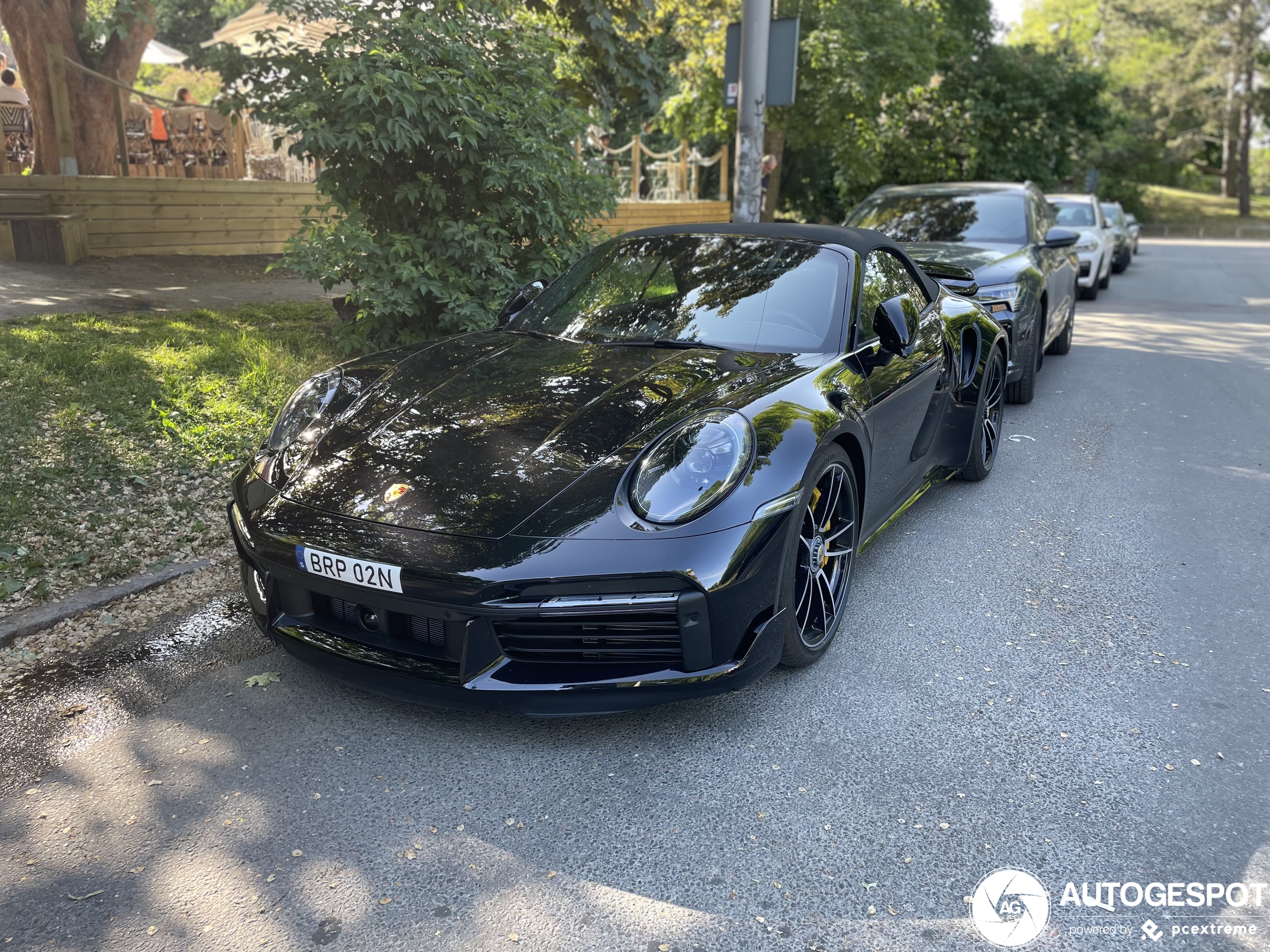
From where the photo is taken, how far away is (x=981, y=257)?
762cm

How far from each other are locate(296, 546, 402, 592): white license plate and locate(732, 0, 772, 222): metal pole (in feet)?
19.2

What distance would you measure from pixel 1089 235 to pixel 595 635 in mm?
14080

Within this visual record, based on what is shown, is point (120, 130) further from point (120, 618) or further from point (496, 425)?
point (496, 425)

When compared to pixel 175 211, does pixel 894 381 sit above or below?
below

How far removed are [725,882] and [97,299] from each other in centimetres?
778

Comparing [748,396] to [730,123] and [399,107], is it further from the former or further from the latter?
[730,123]

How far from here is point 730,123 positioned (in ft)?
67.5

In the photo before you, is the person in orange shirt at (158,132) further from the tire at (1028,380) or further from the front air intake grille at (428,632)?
the front air intake grille at (428,632)

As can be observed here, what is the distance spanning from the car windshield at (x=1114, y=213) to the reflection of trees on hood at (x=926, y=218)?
11.7 meters

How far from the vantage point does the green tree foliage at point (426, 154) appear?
6.19 metres

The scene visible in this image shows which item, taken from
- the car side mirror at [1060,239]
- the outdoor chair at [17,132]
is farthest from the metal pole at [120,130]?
the car side mirror at [1060,239]

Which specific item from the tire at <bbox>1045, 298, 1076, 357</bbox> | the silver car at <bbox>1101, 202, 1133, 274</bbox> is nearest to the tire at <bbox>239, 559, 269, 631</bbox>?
the tire at <bbox>1045, 298, 1076, 357</bbox>

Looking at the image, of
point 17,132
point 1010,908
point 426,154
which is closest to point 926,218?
point 426,154

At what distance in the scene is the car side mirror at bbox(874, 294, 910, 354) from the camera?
12.9 ft
